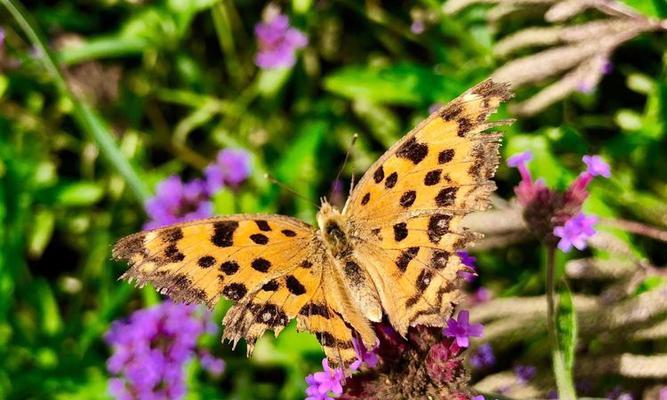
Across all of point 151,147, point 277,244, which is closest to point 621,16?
point 277,244

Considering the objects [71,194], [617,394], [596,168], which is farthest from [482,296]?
[71,194]

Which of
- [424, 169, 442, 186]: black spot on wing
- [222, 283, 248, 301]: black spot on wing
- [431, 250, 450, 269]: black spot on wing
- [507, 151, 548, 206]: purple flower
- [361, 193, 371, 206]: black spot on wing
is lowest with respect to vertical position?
[431, 250, 450, 269]: black spot on wing

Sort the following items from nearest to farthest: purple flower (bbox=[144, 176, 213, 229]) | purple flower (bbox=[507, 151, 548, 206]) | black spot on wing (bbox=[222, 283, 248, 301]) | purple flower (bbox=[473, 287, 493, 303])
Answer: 1. black spot on wing (bbox=[222, 283, 248, 301])
2. purple flower (bbox=[507, 151, 548, 206])
3. purple flower (bbox=[473, 287, 493, 303])
4. purple flower (bbox=[144, 176, 213, 229])

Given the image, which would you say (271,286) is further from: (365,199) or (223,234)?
(365,199)

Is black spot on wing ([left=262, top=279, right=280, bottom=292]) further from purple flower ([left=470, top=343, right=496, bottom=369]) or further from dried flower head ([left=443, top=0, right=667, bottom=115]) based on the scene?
dried flower head ([left=443, top=0, right=667, bottom=115])

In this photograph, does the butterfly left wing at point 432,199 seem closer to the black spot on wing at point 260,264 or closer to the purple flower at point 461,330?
the purple flower at point 461,330

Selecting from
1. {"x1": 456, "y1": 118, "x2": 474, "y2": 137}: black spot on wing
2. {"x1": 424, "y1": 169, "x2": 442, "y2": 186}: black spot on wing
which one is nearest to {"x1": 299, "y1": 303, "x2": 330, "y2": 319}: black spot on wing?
{"x1": 424, "y1": 169, "x2": 442, "y2": 186}: black spot on wing
